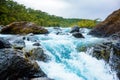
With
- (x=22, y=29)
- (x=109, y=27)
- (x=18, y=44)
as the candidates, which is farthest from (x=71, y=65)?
(x=22, y=29)

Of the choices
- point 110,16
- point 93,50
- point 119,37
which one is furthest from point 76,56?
point 110,16

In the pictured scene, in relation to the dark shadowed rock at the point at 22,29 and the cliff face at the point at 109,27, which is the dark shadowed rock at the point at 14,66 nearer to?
the cliff face at the point at 109,27

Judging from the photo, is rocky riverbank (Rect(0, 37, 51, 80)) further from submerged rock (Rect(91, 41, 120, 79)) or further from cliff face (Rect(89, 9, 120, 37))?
cliff face (Rect(89, 9, 120, 37))

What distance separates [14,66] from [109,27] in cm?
1297

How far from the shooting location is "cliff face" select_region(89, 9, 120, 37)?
22719mm

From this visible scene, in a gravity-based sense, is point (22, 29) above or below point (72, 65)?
above

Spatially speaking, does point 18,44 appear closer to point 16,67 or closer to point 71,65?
point 71,65

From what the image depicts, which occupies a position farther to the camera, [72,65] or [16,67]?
[72,65]

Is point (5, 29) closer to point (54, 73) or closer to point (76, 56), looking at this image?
point (76, 56)

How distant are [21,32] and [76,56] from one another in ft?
34.2

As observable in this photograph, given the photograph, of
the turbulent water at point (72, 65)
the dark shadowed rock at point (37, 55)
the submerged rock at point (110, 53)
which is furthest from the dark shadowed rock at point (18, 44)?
the submerged rock at point (110, 53)

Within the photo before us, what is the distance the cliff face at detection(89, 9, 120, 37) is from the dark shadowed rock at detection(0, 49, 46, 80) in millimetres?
11671

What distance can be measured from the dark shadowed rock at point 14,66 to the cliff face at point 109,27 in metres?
11.7

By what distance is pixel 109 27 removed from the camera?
76.0 feet
